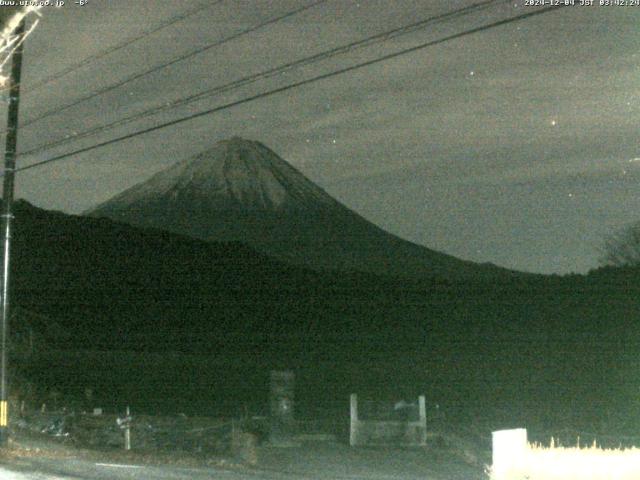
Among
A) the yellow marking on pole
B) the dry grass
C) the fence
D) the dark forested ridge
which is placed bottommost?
the fence

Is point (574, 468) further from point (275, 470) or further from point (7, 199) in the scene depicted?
point (7, 199)

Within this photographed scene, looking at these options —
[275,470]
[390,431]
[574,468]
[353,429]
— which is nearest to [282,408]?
[353,429]

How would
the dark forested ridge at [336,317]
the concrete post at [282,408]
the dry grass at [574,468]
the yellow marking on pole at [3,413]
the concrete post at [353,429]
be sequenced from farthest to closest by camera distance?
the dark forested ridge at [336,317] < the concrete post at [353,429] < the concrete post at [282,408] < the yellow marking on pole at [3,413] < the dry grass at [574,468]

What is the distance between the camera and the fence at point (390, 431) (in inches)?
973

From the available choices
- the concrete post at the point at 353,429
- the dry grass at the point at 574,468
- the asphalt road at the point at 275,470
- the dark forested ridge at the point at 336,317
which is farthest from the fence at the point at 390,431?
the dark forested ridge at the point at 336,317

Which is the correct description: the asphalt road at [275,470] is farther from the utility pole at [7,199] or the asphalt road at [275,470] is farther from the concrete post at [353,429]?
the concrete post at [353,429]

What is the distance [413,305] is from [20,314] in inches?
2303

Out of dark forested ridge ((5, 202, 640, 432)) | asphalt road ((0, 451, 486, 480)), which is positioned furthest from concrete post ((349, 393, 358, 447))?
dark forested ridge ((5, 202, 640, 432))

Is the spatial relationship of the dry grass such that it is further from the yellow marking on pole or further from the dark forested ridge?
the dark forested ridge

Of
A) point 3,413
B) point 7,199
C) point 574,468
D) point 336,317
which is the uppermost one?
point 336,317

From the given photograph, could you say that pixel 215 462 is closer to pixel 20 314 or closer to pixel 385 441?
pixel 385 441

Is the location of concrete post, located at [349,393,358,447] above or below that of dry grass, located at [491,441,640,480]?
below

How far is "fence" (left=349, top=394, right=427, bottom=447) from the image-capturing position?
81.0 feet

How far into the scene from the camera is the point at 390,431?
2534cm
